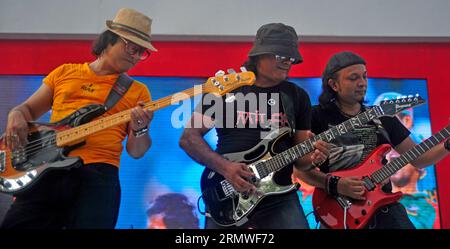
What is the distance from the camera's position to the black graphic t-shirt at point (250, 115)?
2.10 metres

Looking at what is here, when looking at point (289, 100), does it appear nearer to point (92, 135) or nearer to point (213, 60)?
point (213, 60)

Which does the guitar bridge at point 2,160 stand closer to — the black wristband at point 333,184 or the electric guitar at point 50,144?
the electric guitar at point 50,144

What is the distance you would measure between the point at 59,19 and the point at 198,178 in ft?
3.67

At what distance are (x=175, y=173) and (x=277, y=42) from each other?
820 mm

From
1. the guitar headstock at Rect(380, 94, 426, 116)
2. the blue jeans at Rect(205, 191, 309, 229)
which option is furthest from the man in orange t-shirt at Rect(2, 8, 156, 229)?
the guitar headstock at Rect(380, 94, 426, 116)

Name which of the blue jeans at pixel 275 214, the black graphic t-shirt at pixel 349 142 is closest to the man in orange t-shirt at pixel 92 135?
the blue jeans at pixel 275 214

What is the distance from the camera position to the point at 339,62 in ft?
7.70

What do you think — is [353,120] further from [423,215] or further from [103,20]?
[103,20]

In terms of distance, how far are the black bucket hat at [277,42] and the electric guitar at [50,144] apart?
51 cm

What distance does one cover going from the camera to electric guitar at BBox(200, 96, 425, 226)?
201 centimetres

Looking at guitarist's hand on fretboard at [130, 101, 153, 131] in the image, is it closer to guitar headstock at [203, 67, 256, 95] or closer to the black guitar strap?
the black guitar strap

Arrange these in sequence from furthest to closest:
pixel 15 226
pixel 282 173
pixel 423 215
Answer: pixel 423 215
pixel 282 173
pixel 15 226

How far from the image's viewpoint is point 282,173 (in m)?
2.08
